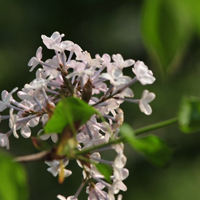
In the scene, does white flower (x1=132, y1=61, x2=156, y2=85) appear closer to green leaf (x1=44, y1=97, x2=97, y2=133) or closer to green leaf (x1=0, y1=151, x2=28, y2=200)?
green leaf (x1=44, y1=97, x2=97, y2=133)

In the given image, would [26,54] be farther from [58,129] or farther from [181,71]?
[58,129]

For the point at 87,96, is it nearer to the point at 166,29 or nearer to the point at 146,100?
the point at 146,100

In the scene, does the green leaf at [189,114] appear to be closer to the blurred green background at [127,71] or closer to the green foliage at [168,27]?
the green foliage at [168,27]

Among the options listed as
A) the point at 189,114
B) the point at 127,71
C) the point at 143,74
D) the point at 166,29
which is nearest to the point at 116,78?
the point at 143,74

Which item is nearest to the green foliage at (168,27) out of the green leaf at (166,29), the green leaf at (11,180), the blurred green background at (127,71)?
the green leaf at (166,29)

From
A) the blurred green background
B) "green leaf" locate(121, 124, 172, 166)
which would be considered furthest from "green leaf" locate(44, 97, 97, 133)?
the blurred green background
